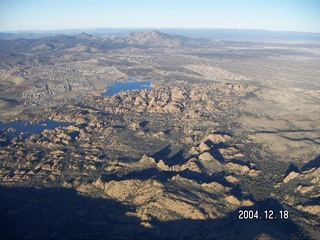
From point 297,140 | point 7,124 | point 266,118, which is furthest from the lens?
point 266,118

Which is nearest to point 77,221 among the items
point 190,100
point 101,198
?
point 101,198

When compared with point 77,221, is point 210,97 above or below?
above

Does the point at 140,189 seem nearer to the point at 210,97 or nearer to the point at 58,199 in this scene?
the point at 58,199
